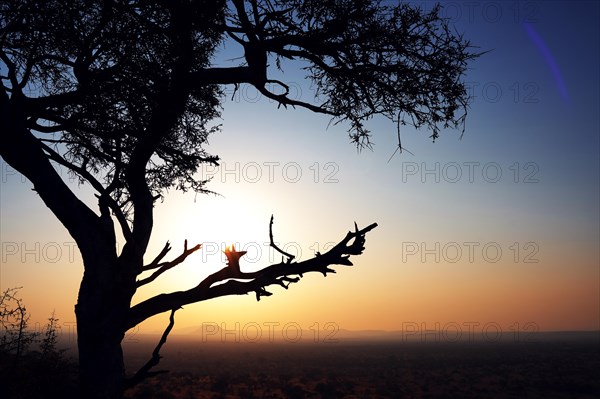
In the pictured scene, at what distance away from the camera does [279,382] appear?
4516 cm

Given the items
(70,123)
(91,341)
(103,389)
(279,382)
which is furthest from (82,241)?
(279,382)

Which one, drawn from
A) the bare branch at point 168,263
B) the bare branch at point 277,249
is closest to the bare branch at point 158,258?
the bare branch at point 168,263

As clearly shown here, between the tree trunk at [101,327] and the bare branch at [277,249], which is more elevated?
the bare branch at [277,249]

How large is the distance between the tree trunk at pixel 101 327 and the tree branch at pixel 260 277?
0.15 metres

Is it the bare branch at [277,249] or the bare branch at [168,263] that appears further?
the bare branch at [168,263]

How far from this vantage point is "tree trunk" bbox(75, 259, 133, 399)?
3.85 meters

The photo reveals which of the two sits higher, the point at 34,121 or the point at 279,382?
the point at 34,121

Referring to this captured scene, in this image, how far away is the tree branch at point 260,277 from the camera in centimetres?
392

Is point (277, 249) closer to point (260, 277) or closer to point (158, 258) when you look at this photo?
point (260, 277)

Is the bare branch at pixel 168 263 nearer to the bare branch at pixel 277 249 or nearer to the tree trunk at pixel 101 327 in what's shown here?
the tree trunk at pixel 101 327

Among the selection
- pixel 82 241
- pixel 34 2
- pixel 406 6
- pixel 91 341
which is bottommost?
pixel 91 341

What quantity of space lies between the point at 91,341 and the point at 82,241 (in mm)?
795

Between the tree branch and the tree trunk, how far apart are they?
149 millimetres

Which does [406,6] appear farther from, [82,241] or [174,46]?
[82,241]
